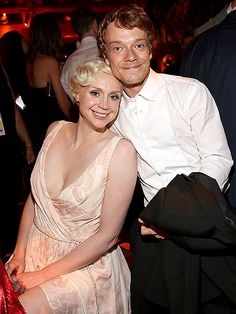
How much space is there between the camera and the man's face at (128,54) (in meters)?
1.79

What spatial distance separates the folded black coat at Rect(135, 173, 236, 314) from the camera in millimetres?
1476

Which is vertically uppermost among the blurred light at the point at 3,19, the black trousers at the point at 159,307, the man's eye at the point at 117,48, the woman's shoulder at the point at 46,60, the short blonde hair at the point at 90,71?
the man's eye at the point at 117,48

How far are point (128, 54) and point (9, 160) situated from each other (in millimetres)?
1455

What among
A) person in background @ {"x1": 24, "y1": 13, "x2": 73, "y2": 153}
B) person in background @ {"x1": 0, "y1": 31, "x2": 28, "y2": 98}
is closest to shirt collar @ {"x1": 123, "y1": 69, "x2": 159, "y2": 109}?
person in background @ {"x1": 24, "y1": 13, "x2": 73, "y2": 153}

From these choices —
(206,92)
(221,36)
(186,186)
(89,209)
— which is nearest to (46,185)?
(89,209)

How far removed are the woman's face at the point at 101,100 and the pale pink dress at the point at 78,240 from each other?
109mm

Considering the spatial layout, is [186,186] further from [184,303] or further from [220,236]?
[184,303]

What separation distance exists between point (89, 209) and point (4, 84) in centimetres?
140

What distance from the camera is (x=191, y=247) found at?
1.53 meters

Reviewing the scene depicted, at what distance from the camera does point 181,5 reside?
4488mm

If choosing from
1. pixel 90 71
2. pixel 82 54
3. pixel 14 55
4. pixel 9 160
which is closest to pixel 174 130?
pixel 90 71

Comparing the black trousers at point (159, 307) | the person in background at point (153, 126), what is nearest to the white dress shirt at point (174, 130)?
the person in background at point (153, 126)

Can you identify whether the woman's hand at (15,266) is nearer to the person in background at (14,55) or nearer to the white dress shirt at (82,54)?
the white dress shirt at (82,54)

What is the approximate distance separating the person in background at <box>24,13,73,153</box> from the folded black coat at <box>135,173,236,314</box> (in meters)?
2.33
